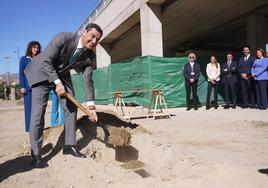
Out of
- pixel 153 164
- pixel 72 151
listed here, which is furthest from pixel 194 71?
pixel 72 151

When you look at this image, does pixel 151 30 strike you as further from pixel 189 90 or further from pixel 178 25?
pixel 178 25

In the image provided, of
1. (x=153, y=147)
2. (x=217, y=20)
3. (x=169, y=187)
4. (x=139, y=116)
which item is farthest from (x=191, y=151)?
(x=217, y=20)

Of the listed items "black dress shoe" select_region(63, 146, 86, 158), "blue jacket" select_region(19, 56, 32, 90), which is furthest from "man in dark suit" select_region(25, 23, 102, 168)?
"blue jacket" select_region(19, 56, 32, 90)

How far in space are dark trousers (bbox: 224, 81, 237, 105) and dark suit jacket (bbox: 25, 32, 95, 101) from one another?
774 centimetres

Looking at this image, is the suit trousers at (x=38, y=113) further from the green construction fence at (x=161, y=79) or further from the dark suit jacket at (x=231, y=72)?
the dark suit jacket at (x=231, y=72)

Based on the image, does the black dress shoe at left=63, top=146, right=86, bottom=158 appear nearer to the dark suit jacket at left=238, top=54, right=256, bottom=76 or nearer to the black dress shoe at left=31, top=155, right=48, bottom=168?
the black dress shoe at left=31, top=155, right=48, bottom=168

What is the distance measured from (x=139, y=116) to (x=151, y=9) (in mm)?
6069

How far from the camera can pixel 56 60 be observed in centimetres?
429

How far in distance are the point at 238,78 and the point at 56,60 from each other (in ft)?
28.5

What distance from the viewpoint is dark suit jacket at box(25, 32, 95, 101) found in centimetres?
407

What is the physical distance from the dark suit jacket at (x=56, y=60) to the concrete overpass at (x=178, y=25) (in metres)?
9.73

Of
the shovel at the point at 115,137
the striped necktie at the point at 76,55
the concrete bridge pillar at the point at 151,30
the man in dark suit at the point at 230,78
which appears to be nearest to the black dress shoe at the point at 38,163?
the shovel at the point at 115,137

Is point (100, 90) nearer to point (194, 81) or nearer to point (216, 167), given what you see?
point (194, 81)

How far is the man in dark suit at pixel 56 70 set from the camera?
4070 millimetres
